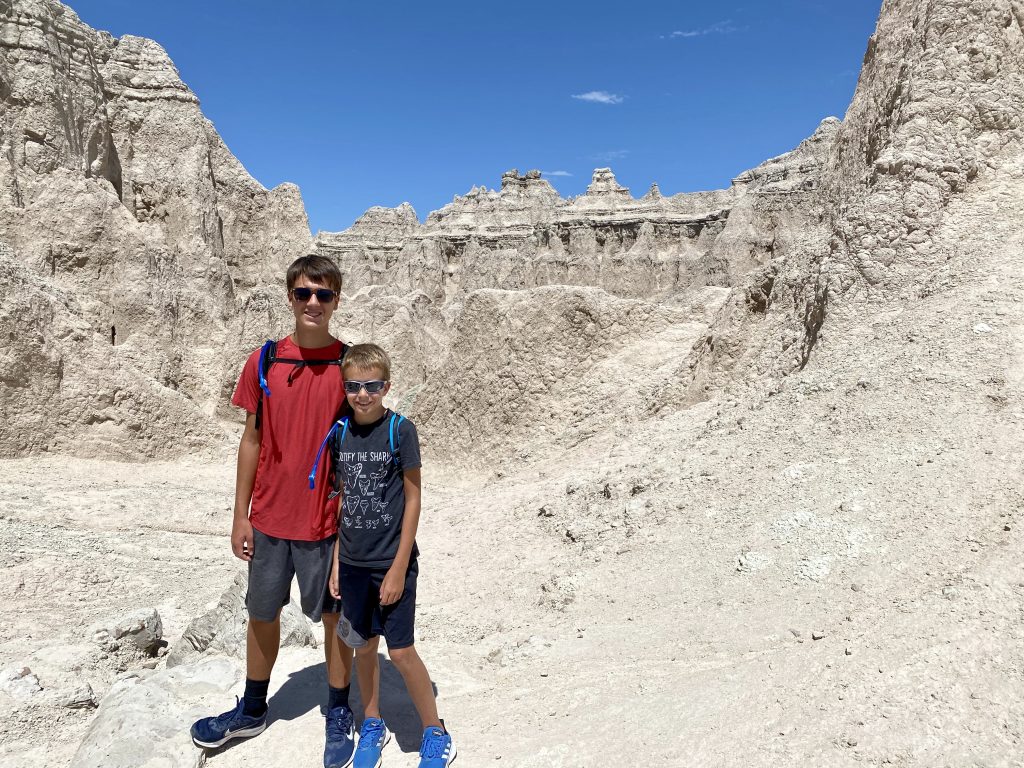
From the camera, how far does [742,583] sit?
3619 millimetres

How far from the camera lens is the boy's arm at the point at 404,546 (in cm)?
243

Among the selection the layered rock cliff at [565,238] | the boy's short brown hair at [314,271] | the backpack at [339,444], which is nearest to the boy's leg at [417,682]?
the backpack at [339,444]

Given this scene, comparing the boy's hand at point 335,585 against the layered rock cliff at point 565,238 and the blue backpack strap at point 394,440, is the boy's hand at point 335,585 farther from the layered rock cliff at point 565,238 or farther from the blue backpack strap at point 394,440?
the layered rock cliff at point 565,238

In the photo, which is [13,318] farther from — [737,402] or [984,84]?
[984,84]

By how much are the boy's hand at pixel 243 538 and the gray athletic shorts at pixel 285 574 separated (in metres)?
0.02

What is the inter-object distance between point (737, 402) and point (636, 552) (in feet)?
7.74

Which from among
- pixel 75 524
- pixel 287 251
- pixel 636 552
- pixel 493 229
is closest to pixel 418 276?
pixel 493 229

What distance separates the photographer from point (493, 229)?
188ft

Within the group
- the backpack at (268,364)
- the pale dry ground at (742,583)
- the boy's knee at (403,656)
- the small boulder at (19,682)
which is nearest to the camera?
the pale dry ground at (742,583)

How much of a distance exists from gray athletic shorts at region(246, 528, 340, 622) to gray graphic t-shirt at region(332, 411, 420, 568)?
0.19 m

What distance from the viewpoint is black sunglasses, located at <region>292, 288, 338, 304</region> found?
8.58 ft

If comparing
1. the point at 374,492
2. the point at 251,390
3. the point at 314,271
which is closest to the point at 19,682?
the point at 251,390

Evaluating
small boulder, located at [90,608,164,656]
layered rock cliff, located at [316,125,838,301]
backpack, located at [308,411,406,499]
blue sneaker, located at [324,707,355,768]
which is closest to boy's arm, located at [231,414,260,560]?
backpack, located at [308,411,406,499]

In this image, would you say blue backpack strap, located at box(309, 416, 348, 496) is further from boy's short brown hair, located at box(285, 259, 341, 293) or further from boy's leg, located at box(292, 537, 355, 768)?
boy's short brown hair, located at box(285, 259, 341, 293)
